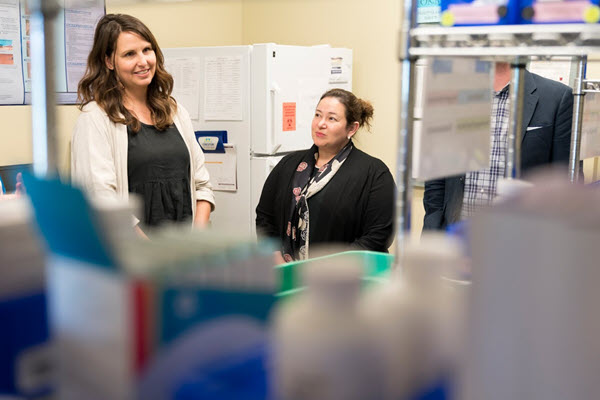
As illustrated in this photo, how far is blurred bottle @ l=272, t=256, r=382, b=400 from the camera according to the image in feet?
1.78

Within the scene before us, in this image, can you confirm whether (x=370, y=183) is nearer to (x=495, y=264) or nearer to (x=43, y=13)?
(x=43, y=13)

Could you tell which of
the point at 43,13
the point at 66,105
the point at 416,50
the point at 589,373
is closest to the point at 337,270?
the point at 589,373

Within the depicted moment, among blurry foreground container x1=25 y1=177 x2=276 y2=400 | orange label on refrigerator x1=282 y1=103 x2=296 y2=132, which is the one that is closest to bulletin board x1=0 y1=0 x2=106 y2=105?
orange label on refrigerator x1=282 y1=103 x2=296 y2=132

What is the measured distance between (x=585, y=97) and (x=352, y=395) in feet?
6.90


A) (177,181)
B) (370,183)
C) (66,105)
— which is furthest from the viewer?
(66,105)

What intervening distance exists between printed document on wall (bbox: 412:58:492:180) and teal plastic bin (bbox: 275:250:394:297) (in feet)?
0.97

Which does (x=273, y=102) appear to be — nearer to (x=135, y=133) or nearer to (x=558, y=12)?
(x=135, y=133)

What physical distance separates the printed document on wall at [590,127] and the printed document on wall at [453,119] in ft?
4.55

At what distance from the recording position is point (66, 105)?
4.44 m

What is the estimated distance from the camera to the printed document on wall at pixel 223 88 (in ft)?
15.0

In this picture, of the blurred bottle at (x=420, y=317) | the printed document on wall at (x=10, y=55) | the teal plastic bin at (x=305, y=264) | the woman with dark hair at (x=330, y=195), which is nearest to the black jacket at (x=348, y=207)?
the woman with dark hair at (x=330, y=195)

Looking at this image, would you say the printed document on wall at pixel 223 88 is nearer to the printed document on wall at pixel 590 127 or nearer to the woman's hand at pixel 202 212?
the woman's hand at pixel 202 212

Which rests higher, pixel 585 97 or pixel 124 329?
pixel 585 97

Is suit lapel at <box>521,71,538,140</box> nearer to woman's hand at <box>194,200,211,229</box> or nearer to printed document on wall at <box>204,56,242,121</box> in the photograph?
woman's hand at <box>194,200,211,229</box>
